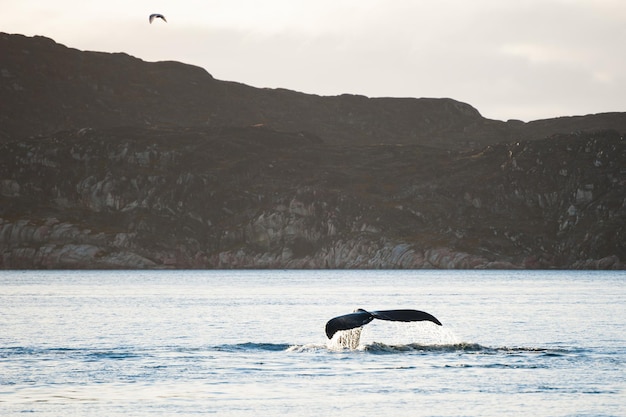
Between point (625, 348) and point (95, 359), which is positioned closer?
point (95, 359)

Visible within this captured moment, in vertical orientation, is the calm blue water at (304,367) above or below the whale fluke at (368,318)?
below

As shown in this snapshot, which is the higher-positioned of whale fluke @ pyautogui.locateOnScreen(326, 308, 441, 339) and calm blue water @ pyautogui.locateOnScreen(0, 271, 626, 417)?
whale fluke @ pyautogui.locateOnScreen(326, 308, 441, 339)

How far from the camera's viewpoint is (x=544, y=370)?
53.7 meters

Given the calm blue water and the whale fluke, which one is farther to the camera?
the whale fluke

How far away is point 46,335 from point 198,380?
1142 inches

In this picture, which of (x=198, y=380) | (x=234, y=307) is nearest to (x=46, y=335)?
(x=198, y=380)

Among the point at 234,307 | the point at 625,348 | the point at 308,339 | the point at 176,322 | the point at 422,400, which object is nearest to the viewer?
the point at 422,400

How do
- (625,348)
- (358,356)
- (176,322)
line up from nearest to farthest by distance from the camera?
(358,356)
(625,348)
(176,322)

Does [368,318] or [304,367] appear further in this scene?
[304,367]

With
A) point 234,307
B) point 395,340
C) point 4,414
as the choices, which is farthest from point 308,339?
point 234,307

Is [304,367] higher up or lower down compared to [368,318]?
lower down

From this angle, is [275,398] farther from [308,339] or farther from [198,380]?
[308,339]

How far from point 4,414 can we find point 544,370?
24.2 meters

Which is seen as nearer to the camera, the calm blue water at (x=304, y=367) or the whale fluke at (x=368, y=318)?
the calm blue water at (x=304, y=367)
